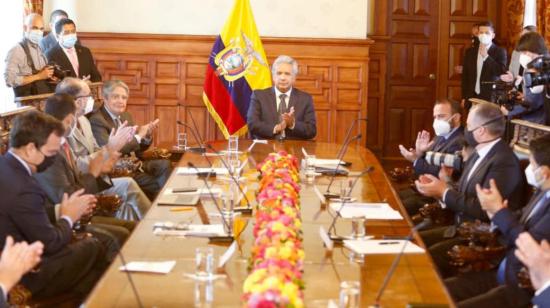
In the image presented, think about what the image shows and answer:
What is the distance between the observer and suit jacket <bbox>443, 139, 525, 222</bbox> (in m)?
4.99

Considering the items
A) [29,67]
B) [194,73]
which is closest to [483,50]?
[194,73]

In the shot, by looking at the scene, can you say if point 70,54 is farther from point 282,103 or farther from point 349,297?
point 349,297

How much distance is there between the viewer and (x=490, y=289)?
428 centimetres

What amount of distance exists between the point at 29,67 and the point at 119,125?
138 centimetres

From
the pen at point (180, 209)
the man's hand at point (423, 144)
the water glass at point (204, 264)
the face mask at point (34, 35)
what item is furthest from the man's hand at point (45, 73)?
the water glass at point (204, 264)

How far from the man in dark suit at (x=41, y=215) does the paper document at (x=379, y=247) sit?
4.24 ft

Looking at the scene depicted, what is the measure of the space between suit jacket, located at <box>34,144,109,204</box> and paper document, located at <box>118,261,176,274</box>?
5.46 feet

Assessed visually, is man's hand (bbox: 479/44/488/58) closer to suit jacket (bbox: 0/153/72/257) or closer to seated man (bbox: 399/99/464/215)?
seated man (bbox: 399/99/464/215)

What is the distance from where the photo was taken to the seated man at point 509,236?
395cm

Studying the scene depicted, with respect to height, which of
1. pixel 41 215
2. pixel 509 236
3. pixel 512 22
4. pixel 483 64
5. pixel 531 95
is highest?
pixel 512 22

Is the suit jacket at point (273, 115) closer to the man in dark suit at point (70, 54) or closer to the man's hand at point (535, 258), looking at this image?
the man in dark suit at point (70, 54)

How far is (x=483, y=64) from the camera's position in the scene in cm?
1020

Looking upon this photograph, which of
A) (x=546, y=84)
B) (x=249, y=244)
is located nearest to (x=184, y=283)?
(x=249, y=244)

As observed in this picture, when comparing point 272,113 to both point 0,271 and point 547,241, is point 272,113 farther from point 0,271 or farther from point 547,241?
point 0,271
